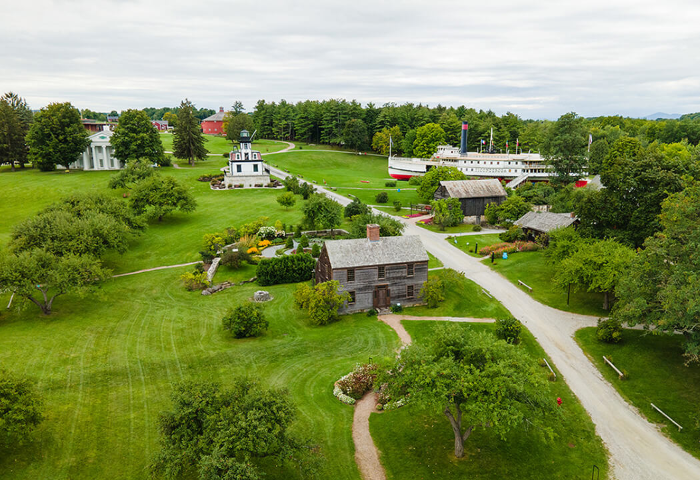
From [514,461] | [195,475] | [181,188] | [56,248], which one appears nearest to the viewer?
[195,475]

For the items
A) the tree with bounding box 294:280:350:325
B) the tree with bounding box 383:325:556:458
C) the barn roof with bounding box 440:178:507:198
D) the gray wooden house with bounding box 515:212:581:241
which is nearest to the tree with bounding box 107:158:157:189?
the tree with bounding box 294:280:350:325

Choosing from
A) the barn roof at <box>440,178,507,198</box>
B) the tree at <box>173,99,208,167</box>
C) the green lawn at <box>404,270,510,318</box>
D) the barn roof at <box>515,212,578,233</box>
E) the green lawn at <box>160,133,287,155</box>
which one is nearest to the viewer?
the green lawn at <box>404,270,510,318</box>

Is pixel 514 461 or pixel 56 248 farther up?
pixel 56 248

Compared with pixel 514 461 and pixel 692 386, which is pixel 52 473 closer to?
pixel 514 461

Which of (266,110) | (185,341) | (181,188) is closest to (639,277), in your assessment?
(185,341)

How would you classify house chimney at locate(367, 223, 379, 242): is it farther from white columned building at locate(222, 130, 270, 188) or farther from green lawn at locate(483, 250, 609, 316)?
white columned building at locate(222, 130, 270, 188)

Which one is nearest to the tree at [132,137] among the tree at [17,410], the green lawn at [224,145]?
the green lawn at [224,145]

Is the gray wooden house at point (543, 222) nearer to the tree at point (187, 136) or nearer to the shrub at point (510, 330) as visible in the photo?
the shrub at point (510, 330)
